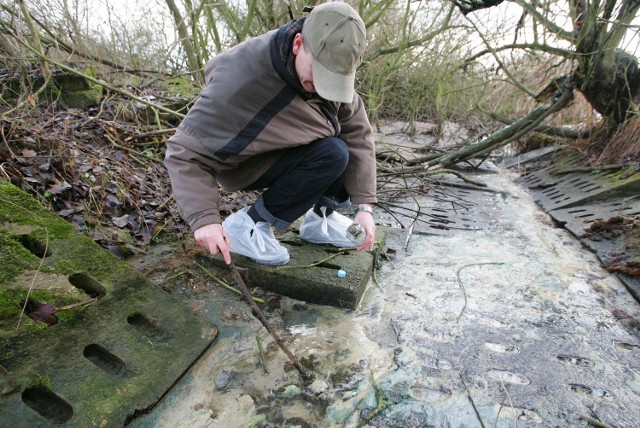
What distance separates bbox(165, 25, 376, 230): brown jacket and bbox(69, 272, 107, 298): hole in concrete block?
451 millimetres

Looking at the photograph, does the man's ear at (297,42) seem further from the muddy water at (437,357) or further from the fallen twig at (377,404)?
the fallen twig at (377,404)

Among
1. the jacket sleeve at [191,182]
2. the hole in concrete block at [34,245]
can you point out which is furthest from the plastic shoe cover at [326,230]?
the hole in concrete block at [34,245]

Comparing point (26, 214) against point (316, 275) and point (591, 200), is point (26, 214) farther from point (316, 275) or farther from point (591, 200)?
point (591, 200)

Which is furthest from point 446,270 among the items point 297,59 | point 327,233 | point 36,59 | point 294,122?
point 36,59

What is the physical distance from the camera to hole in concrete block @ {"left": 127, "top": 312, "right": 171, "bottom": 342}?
55.8 inches

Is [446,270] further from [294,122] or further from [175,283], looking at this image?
[175,283]

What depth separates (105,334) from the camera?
134 cm

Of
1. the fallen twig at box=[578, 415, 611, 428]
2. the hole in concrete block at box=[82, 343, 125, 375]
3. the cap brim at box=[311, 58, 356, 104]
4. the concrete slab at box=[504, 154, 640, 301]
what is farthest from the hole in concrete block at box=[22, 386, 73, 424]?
the concrete slab at box=[504, 154, 640, 301]

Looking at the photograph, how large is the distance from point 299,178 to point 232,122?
42 centimetres

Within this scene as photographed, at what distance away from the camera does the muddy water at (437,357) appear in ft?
3.98

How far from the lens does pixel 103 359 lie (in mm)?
1302

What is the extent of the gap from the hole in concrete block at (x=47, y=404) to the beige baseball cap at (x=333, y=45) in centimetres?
129

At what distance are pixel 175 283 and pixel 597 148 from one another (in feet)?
14.4

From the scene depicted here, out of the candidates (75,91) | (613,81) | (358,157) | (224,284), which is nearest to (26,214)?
(224,284)
